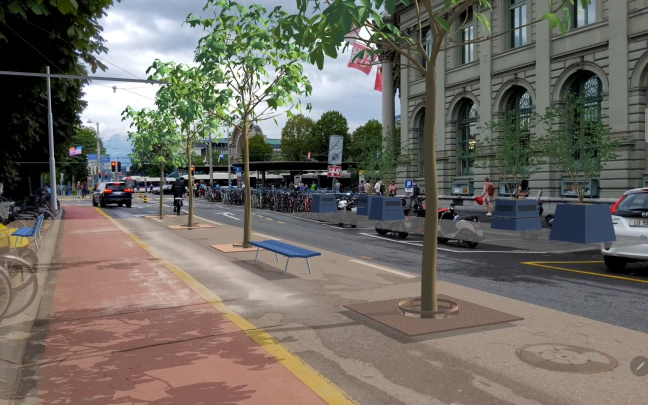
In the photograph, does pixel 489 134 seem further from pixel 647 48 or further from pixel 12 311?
pixel 12 311

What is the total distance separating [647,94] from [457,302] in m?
23.0

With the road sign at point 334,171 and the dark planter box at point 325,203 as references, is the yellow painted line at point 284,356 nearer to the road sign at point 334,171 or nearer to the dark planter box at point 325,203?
the dark planter box at point 325,203

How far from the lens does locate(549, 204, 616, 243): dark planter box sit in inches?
527

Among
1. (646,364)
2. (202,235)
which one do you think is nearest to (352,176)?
(202,235)

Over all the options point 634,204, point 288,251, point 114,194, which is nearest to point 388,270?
point 288,251

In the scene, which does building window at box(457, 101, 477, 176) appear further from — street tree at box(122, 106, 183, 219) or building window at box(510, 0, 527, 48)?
street tree at box(122, 106, 183, 219)

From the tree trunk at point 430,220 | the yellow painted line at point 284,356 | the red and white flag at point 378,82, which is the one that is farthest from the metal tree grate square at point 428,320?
the red and white flag at point 378,82

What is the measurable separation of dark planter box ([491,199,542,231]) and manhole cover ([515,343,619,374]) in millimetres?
12200

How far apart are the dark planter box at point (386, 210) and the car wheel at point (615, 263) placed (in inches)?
351

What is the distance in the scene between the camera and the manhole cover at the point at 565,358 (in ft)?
16.4

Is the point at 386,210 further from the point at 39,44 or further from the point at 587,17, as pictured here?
the point at 587,17

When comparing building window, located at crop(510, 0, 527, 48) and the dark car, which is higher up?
building window, located at crop(510, 0, 527, 48)

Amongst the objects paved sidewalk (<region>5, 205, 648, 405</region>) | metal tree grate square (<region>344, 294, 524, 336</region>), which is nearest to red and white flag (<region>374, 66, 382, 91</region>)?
paved sidewalk (<region>5, 205, 648, 405</region>)

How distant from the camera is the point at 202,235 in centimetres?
1781
